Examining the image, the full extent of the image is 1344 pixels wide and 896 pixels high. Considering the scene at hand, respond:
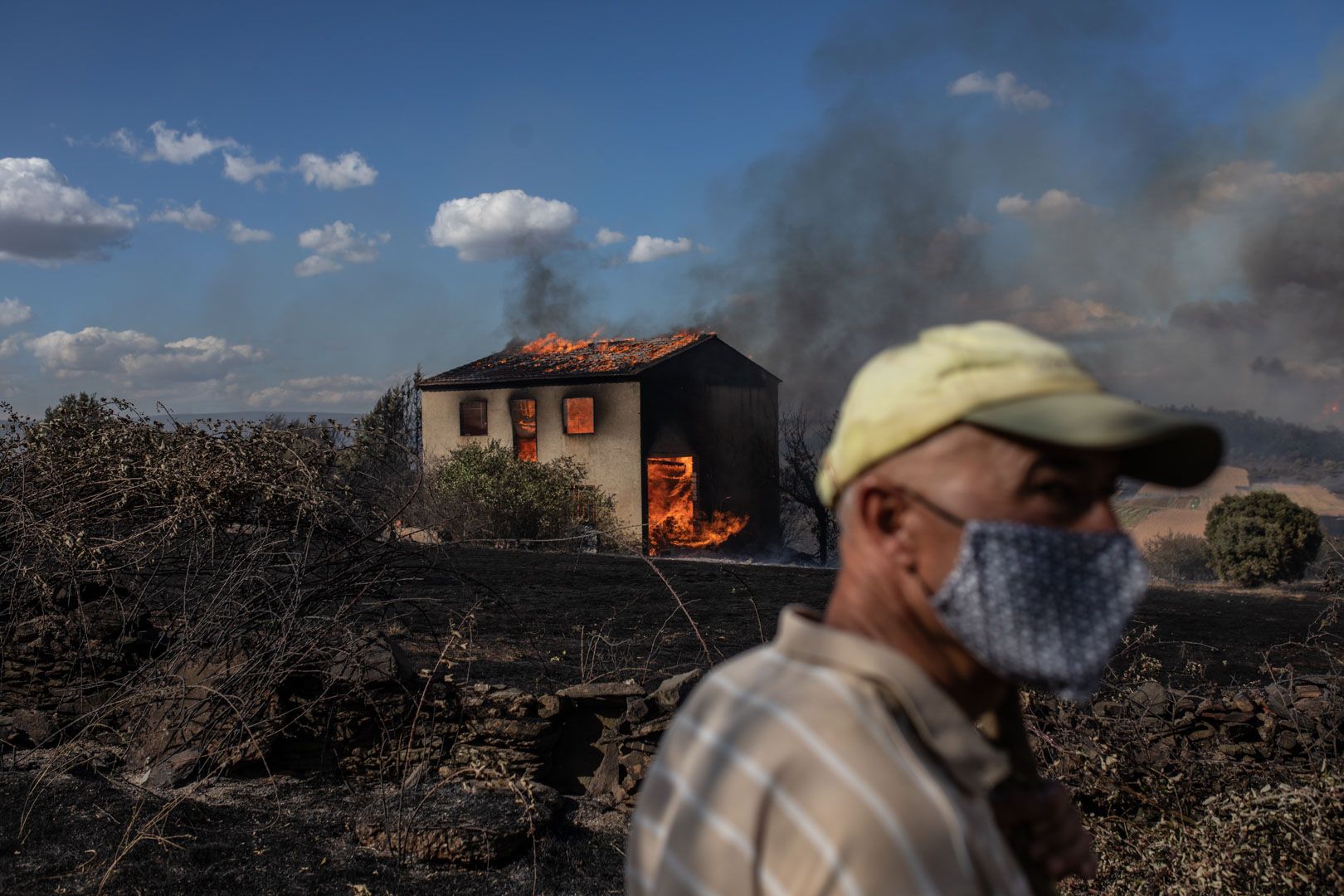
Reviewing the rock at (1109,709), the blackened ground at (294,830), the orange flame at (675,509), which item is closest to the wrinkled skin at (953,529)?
the blackened ground at (294,830)

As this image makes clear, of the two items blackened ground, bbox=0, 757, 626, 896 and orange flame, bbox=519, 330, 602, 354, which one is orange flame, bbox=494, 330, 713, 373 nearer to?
orange flame, bbox=519, 330, 602, 354

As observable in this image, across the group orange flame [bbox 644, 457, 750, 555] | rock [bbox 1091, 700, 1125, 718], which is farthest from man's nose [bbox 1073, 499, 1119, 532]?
orange flame [bbox 644, 457, 750, 555]

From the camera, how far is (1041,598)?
1.09 meters

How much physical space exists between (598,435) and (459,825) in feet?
64.1

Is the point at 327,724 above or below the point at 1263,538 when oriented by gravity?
above

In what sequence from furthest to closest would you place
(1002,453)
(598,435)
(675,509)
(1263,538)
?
(675,509), (598,435), (1263,538), (1002,453)

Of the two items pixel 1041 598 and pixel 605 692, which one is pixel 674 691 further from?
pixel 1041 598

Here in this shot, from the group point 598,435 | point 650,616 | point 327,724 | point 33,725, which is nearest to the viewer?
point 327,724

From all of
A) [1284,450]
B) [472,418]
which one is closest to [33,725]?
[472,418]

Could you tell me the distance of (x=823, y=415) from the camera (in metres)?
28.5

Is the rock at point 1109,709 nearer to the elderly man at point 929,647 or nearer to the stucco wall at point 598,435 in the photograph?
the elderly man at point 929,647

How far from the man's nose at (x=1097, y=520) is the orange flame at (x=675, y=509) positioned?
23.5 metres

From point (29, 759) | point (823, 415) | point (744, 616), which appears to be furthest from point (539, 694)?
point (823, 415)

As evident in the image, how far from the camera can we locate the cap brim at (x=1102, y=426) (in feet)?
3.32
